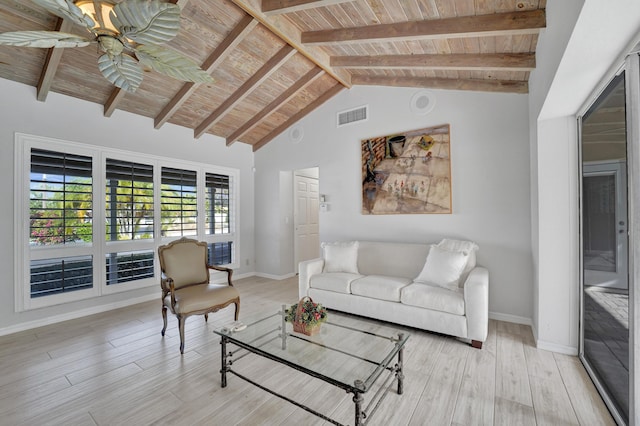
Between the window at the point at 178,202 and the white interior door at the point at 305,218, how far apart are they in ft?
6.49

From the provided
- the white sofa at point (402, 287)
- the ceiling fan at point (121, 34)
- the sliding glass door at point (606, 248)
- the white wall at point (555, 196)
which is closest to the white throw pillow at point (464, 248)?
the white sofa at point (402, 287)

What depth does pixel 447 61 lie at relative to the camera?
3.01 metres

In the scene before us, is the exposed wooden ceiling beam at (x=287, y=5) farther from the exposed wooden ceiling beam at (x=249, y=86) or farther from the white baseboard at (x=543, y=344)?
the white baseboard at (x=543, y=344)

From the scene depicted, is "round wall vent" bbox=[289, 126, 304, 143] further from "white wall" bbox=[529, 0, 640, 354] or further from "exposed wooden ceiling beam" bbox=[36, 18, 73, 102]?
"white wall" bbox=[529, 0, 640, 354]

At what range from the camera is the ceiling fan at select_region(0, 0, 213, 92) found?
151 centimetres

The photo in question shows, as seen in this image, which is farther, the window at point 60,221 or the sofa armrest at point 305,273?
the sofa armrest at point 305,273

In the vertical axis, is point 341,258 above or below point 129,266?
above

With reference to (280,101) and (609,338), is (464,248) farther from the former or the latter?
(280,101)

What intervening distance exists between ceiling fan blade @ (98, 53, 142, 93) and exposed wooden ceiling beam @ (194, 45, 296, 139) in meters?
1.82

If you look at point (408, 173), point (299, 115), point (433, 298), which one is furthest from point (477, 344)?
point (299, 115)

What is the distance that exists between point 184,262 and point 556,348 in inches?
Result: 151

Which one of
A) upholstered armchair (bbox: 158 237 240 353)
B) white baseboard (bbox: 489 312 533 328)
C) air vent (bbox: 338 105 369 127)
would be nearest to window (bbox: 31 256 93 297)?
upholstered armchair (bbox: 158 237 240 353)

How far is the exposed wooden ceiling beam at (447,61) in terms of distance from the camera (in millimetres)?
2668

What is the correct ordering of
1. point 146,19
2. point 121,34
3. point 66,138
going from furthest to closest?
point 66,138
point 121,34
point 146,19
